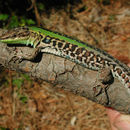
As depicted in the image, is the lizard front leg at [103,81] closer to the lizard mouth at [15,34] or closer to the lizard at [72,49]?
the lizard at [72,49]

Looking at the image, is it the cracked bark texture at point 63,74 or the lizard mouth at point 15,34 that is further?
the lizard mouth at point 15,34

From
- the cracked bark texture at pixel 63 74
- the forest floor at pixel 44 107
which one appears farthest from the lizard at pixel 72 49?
the forest floor at pixel 44 107

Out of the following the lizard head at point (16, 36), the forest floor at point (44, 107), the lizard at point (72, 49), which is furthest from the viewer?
the forest floor at point (44, 107)

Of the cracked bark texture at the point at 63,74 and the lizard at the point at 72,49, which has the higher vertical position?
the lizard at the point at 72,49

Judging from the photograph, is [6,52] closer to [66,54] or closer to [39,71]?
[39,71]

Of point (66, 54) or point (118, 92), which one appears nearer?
point (118, 92)

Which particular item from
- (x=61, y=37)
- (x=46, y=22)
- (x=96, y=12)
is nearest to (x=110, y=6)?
(x=96, y=12)

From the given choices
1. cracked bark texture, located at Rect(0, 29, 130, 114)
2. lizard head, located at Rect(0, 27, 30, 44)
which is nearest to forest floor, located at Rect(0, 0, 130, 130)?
lizard head, located at Rect(0, 27, 30, 44)

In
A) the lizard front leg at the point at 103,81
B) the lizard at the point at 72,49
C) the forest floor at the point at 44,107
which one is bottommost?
the forest floor at the point at 44,107

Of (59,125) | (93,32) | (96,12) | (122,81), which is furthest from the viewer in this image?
(96,12)
